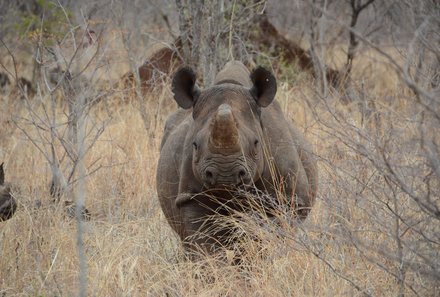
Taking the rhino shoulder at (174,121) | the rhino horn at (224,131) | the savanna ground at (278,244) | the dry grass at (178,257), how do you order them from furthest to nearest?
1. the rhino shoulder at (174,121)
2. the rhino horn at (224,131)
3. the dry grass at (178,257)
4. the savanna ground at (278,244)

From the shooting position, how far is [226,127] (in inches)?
234

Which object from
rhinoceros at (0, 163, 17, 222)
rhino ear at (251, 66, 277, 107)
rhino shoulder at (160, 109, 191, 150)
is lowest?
rhinoceros at (0, 163, 17, 222)

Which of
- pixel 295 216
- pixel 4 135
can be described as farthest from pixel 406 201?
pixel 4 135

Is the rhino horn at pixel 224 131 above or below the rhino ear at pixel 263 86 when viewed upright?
below

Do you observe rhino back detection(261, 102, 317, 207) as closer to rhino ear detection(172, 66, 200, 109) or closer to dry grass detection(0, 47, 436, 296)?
dry grass detection(0, 47, 436, 296)

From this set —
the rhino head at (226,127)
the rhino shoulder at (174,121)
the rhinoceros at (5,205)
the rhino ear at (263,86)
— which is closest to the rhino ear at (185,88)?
the rhino head at (226,127)

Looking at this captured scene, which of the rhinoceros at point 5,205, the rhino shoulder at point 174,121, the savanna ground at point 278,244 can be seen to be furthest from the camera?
the rhino shoulder at point 174,121

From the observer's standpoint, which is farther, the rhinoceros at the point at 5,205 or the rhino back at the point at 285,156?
the rhinoceros at the point at 5,205

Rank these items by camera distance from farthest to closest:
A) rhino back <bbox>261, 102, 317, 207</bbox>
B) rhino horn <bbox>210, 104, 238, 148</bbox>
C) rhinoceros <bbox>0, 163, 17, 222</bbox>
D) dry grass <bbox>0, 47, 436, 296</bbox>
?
rhinoceros <bbox>0, 163, 17, 222</bbox> → rhino back <bbox>261, 102, 317, 207</bbox> → rhino horn <bbox>210, 104, 238, 148</bbox> → dry grass <bbox>0, 47, 436, 296</bbox>

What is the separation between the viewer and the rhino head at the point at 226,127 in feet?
19.5

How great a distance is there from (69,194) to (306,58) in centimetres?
676

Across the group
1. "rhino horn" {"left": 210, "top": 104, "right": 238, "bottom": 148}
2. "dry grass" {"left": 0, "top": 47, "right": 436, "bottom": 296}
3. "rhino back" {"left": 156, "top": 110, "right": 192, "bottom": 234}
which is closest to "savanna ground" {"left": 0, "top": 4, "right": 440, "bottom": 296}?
"dry grass" {"left": 0, "top": 47, "right": 436, "bottom": 296}

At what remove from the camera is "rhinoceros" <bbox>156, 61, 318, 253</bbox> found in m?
5.97

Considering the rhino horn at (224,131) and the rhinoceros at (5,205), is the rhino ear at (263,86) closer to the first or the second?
the rhino horn at (224,131)
